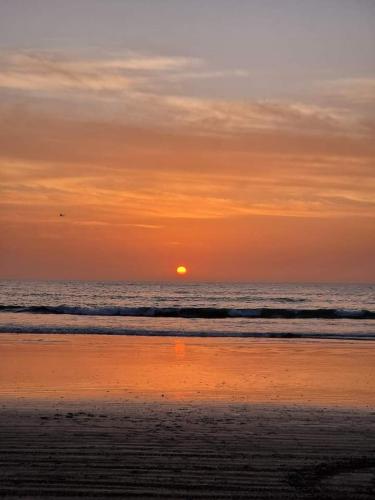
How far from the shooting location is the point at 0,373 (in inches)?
589

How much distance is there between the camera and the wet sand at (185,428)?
6.43m

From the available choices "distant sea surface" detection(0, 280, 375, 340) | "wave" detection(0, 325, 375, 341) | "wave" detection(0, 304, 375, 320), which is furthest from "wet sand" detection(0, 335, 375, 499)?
"wave" detection(0, 304, 375, 320)

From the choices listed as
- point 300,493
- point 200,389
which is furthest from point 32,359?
point 300,493

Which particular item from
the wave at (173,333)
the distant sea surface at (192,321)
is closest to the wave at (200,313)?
the distant sea surface at (192,321)

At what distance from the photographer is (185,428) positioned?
9.16 metres

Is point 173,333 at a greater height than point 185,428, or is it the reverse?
point 185,428

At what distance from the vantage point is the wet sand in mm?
6430

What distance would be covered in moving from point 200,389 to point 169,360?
5.35m

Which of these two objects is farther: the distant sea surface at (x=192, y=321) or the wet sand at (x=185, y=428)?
the distant sea surface at (x=192, y=321)

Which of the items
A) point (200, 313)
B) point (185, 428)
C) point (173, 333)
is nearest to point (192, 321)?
point (200, 313)

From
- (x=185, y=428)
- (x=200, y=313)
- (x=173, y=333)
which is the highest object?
(x=185, y=428)

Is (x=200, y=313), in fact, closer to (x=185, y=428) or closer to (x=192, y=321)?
(x=192, y=321)

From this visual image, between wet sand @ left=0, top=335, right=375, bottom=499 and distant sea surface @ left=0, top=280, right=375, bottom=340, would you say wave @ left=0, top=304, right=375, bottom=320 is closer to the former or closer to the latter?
distant sea surface @ left=0, top=280, right=375, bottom=340

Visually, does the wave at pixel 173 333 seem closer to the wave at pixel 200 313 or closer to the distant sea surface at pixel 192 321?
the distant sea surface at pixel 192 321
